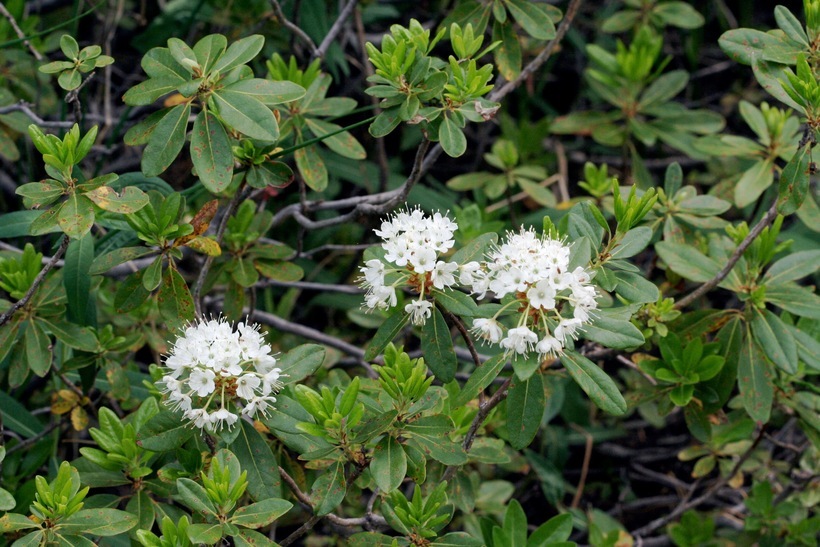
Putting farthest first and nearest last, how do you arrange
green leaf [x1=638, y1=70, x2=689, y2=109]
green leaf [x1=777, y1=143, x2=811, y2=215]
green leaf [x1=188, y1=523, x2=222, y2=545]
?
green leaf [x1=638, y1=70, x2=689, y2=109], green leaf [x1=777, y1=143, x2=811, y2=215], green leaf [x1=188, y1=523, x2=222, y2=545]

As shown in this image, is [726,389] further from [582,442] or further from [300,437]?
[300,437]

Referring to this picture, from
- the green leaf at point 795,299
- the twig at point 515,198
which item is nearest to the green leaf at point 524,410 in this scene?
the green leaf at point 795,299

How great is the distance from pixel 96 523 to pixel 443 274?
910 mm

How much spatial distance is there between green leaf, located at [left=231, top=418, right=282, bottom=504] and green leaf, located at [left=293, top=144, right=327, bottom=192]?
85 centimetres

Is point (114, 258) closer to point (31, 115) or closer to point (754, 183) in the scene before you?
point (31, 115)

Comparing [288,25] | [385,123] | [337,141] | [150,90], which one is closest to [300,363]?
[385,123]

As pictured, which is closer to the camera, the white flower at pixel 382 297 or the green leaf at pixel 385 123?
the white flower at pixel 382 297

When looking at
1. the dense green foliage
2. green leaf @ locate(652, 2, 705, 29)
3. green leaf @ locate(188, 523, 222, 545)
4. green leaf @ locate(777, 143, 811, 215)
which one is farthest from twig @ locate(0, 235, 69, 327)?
green leaf @ locate(652, 2, 705, 29)

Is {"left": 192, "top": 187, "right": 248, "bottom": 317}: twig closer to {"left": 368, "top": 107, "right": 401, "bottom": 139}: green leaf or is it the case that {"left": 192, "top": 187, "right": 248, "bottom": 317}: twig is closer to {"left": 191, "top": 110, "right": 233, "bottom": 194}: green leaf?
{"left": 191, "top": 110, "right": 233, "bottom": 194}: green leaf

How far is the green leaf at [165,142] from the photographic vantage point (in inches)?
78.1

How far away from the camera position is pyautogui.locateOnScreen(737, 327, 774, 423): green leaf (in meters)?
2.32

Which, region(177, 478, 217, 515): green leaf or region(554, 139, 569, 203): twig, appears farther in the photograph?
region(554, 139, 569, 203): twig

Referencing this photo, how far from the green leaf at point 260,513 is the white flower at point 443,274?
1.80 feet

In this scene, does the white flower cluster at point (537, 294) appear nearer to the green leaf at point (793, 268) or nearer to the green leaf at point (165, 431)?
the green leaf at point (165, 431)
